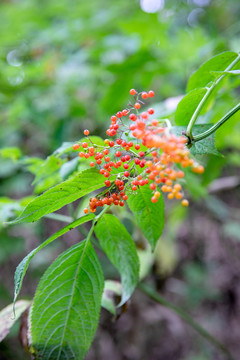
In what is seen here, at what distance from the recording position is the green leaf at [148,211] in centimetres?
90

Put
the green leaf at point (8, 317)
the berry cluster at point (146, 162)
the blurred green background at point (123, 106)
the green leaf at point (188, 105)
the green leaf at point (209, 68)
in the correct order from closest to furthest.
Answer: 1. the berry cluster at point (146, 162)
2. the green leaf at point (188, 105)
3. the green leaf at point (209, 68)
4. the green leaf at point (8, 317)
5. the blurred green background at point (123, 106)

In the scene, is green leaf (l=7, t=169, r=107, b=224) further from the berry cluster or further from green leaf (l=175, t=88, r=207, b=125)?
green leaf (l=175, t=88, r=207, b=125)

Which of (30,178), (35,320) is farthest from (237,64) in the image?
(30,178)

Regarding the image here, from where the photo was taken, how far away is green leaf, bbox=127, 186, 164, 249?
90 cm

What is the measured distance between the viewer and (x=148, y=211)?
35.9 inches

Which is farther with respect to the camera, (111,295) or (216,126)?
(111,295)

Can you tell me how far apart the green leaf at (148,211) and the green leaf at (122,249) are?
89mm

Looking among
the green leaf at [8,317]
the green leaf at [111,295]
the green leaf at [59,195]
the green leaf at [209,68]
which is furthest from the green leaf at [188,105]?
the green leaf at [8,317]

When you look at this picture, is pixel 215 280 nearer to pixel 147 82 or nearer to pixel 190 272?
pixel 190 272

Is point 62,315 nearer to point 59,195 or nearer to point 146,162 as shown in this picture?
point 59,195

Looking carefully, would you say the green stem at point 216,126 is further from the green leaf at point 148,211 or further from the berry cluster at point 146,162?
the green leaf at point 148,211

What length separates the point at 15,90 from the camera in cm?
269

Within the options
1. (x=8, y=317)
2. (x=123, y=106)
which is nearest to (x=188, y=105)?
(x=8, y=317)

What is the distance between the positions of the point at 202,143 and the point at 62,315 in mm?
597
